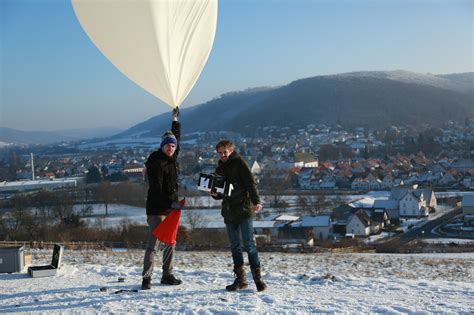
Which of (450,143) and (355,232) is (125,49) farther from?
(450,143)

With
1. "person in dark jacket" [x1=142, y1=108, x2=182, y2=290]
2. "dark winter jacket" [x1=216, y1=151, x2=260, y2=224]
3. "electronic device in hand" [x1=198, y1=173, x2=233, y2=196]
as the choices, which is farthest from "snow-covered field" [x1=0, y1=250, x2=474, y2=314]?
"electronic device in hand" [x1=198, y1=173, x2=233, y2=196]

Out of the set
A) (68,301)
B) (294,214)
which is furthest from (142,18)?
(294,214)

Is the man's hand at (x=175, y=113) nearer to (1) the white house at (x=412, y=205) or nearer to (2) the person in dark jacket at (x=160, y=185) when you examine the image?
(2) the person in dark jacket at (x=160, y=185)

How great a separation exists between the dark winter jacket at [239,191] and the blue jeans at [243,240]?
0.26 ft

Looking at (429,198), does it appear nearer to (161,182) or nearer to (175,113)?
(175,113)

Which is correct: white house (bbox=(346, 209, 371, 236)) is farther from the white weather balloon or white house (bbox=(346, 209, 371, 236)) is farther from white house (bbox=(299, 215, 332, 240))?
the white weather balloon

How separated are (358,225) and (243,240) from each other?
3309 cm

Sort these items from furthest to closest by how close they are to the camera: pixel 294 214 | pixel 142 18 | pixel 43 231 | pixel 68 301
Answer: pixel 294 214 → pixel 43 231 → pixel 142 18 → pixel 68 301

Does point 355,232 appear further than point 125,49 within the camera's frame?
Yes

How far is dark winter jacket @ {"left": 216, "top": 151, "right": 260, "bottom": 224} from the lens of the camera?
18.2ft

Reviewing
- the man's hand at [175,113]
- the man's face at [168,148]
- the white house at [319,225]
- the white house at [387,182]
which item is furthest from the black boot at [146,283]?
the white house at [387,182]

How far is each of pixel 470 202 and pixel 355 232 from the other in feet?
31.7

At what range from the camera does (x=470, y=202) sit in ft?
131

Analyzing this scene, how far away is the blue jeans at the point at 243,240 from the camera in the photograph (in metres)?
5.60
